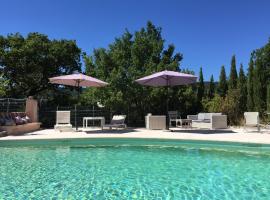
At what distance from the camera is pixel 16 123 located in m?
13.5

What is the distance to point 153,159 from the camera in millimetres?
8250

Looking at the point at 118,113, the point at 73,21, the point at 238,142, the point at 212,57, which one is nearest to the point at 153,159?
the point at 238,142

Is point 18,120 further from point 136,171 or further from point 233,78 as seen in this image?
point 233,78

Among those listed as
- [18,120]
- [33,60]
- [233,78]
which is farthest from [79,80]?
[33,60]

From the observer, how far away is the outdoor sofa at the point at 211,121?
14.1m

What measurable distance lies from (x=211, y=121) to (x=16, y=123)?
853cm

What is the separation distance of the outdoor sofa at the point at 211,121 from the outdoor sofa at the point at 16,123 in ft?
25.3

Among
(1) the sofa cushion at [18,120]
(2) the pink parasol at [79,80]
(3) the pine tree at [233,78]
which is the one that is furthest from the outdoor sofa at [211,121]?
(1) the sofa cushion at [18,120]

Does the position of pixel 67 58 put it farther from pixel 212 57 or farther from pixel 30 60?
pixel 212 57

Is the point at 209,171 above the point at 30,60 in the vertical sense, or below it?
below

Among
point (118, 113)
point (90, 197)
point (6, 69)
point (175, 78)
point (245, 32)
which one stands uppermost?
point (245, 32)

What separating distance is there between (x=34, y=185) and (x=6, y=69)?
20.7m

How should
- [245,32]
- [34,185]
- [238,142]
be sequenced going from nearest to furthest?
[34,185] < [238,142] < [245,32]

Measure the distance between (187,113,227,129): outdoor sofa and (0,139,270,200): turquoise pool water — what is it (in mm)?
3921
